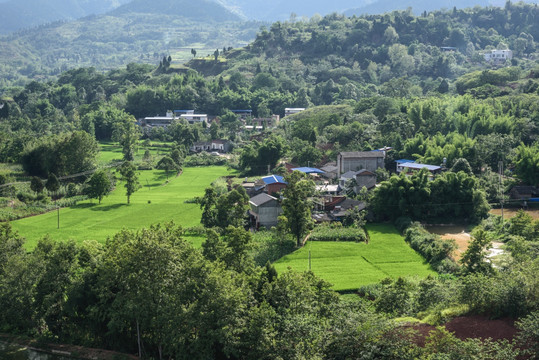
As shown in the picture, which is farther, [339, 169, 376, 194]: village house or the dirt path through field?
[339, 169, 376, 194]: village house

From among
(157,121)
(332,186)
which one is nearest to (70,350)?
(332,186)

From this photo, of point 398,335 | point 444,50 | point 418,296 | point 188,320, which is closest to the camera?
point 398,335

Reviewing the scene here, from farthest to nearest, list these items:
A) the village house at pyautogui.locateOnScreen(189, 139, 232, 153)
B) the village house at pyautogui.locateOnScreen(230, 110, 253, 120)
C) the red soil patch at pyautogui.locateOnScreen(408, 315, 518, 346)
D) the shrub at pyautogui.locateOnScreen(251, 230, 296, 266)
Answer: the village house at pyautogui.locateOnScreen(230, 110, 253, 120), the village house at pyautogui.locateOnScreen(189, 139, 232, 153), the shrub at pyautogui.locateOnScreen(251, 230, 296, 266), the red soil patch at pyautogui.locateOnScreen(408, 315, 518, 346)

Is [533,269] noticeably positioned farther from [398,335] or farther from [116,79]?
[116,79]

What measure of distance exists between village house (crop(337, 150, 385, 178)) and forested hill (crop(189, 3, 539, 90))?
44455mm

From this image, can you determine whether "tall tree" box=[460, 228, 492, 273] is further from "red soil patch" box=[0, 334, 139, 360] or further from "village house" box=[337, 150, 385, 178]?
"village house" box=[337, 150, 385, 178]

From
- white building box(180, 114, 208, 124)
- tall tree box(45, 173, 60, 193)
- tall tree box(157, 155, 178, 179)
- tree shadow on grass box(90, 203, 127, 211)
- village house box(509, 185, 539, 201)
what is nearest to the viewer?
village house box(509, 185, 539, 201)

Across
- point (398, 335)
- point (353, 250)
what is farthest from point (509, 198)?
point (398, 335)

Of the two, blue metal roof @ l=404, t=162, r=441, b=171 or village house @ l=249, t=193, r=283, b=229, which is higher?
blue metal roof @ l=404, t=162, r=441, b=171

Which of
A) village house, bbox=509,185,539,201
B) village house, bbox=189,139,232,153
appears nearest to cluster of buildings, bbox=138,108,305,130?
village house, bbox=189,139,232,153

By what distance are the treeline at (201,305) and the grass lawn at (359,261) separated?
348cm

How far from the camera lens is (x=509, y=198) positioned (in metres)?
37.2

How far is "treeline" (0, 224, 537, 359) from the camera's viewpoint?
671 inches

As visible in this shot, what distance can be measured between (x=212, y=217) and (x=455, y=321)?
16.7m
